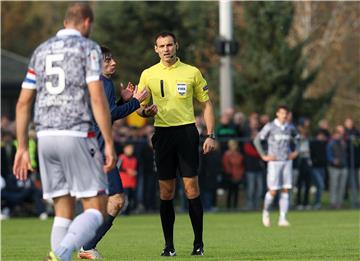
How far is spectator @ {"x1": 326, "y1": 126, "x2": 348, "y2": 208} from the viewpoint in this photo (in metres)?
28.0

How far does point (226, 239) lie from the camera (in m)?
15.8

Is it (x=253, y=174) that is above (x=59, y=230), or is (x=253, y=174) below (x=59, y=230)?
above

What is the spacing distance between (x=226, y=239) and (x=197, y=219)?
3.27 metres

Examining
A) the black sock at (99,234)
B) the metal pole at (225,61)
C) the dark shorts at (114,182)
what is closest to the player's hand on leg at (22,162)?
the dark shorts at (114,182)

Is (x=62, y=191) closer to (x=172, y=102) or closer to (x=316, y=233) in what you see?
(x=172, y=102)

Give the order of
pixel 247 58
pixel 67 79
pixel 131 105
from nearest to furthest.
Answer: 1. pixel 67 79
2. pixel 131 105
3. pixel 247 58

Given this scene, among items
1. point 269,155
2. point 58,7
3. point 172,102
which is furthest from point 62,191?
point 58,7

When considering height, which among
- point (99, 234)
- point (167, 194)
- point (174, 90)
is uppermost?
point (174, 90)

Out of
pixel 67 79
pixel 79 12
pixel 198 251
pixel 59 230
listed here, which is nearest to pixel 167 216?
pixel 198 251

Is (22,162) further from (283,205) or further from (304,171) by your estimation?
(304,171)

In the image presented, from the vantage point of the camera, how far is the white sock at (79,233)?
8547 millimetres

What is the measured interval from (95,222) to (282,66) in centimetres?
3173

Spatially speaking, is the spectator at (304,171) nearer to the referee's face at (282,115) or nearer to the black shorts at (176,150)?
the referee's face at (282,115)

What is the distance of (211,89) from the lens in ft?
141
